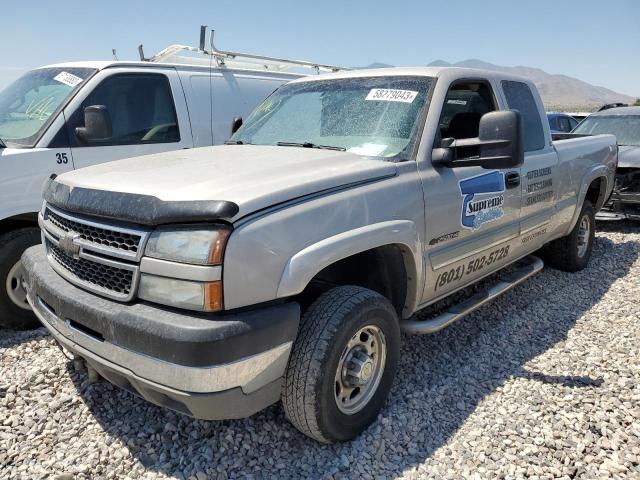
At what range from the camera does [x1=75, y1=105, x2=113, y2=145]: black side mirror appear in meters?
3.98

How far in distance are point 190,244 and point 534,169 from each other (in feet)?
9.99

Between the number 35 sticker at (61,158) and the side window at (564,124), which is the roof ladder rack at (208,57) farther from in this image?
the side window at (564,124)

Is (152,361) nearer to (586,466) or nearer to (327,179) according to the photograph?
(327,179)

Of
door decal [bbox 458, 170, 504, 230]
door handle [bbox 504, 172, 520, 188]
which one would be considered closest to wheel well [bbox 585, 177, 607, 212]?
door handle [bbox 504, 172, 520, 188]

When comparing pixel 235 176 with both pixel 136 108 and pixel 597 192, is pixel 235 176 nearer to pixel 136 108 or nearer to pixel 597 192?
pixel 136 108

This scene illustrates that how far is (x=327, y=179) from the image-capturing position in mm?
2488

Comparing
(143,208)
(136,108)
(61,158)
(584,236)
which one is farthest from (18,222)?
(584,236)

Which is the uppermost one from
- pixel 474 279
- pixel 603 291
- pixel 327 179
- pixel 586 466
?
pixel 327 179

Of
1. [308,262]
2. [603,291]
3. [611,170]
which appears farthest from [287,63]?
[308,262]

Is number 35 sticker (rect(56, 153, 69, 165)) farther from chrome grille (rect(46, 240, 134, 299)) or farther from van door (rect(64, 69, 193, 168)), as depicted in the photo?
chrome grille (rect(46, 240, 134, 299))

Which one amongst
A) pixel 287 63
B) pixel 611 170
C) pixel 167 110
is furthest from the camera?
pixel 287 63

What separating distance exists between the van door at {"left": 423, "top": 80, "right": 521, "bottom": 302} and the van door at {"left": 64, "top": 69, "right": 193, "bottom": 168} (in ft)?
9.01

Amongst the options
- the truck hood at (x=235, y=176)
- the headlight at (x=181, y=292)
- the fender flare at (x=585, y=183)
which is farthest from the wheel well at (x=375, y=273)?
the fender flare at (x=585, y=183)

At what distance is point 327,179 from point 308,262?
49 centimetres
